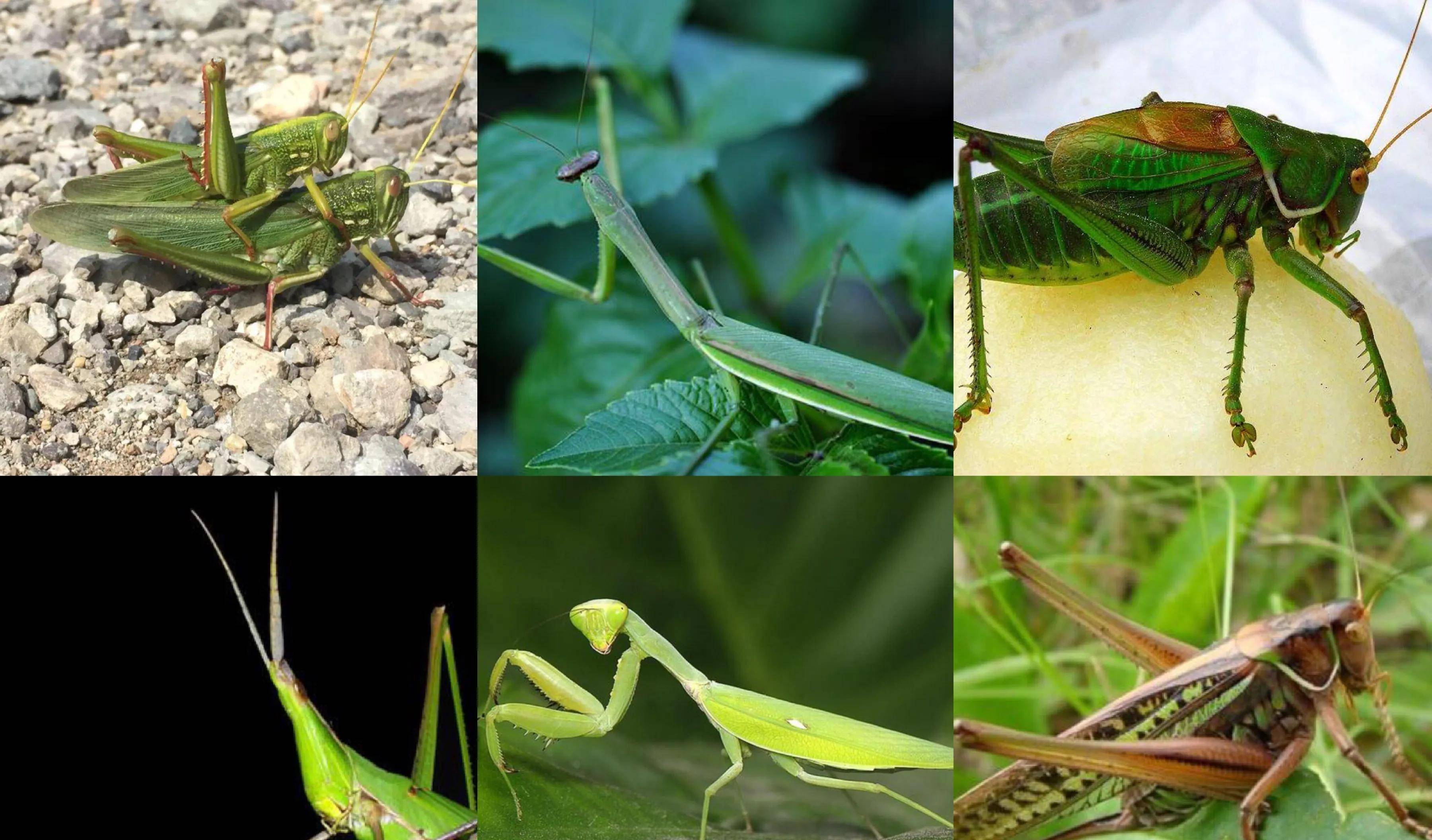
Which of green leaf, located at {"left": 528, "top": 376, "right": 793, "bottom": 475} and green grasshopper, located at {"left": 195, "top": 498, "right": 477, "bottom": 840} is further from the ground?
green leaf, located at {"left": 528, "top": 376, "right": 793, "bottom": 475}

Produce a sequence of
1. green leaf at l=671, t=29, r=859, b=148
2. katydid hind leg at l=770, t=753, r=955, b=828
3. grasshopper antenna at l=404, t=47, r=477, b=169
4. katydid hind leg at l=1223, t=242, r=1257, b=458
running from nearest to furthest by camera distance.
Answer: katydid hind leg at l=1223, t=242, r=1257, b=458 < katydid hind leg at l=770, t=753, r=955, b=828 < grasshopper antenna at l=404, t=47, r=477, b=169 < green leaf at l=671, t=29, r=859, b=148

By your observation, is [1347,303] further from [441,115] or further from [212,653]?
[212,653]

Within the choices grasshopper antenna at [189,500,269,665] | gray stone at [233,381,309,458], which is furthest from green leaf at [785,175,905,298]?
grasshopper antenna at [189,500,269,665]

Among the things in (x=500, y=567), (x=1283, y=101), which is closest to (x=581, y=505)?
(x=500, y=567)

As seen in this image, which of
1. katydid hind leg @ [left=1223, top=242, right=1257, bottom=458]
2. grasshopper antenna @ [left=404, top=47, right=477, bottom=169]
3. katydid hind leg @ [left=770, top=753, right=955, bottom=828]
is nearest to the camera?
katydid hind leg @ [left=1223, top=242, right=1257, bottom=458]

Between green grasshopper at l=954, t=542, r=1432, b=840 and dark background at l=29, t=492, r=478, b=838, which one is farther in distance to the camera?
dark background at l=29, t=492, r=478, b=838

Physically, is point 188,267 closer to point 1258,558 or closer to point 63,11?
point 63,11

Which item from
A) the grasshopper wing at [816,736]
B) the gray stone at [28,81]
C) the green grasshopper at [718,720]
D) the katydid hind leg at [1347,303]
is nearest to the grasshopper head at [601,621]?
the green grasshopper at [718,720]

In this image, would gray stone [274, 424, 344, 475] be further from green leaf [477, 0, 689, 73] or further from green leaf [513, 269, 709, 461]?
green leaf [477, 0, 689, 73]
